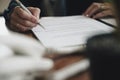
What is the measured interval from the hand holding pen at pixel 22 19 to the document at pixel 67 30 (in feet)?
0.10

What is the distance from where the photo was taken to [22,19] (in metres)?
Answer: 1.02

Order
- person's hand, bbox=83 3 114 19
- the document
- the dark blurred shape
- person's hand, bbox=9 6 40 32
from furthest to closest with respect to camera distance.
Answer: person's hand, bbox=83 3 114 19 < person's hand, bbox=9 6 40 32 < the document < the dark blurred shape

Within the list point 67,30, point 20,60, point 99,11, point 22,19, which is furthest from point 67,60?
point 99,11

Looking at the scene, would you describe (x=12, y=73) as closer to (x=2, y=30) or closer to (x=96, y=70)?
(x=96, y=70)

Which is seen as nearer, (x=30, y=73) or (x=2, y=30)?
(x=30, y=73)

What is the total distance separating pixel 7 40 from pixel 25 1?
98 centimetres

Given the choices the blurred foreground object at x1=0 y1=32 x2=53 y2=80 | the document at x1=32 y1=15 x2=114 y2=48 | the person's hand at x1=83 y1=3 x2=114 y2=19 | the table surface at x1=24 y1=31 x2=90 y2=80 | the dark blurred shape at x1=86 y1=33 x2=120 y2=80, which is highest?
the dark blurred shape at x1=86 y1=33 x2=120 y2=80

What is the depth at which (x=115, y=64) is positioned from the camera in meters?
0.43

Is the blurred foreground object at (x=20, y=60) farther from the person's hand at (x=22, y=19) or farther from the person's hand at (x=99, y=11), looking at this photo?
the person's hand at (x=99, y=11)

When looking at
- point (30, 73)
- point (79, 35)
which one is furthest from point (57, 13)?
point (30, 73)

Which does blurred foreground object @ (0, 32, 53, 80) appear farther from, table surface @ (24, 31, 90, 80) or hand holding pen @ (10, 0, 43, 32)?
hand holding pen @ (10, 0, 43, 32)

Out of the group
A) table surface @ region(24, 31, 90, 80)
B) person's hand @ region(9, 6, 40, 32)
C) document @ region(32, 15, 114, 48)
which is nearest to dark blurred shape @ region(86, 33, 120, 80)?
table surface @ region(24, 31, 90, 80)

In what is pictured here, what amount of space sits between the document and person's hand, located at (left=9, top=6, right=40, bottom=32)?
3 centimetres

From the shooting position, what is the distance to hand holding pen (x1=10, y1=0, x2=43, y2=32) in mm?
984
